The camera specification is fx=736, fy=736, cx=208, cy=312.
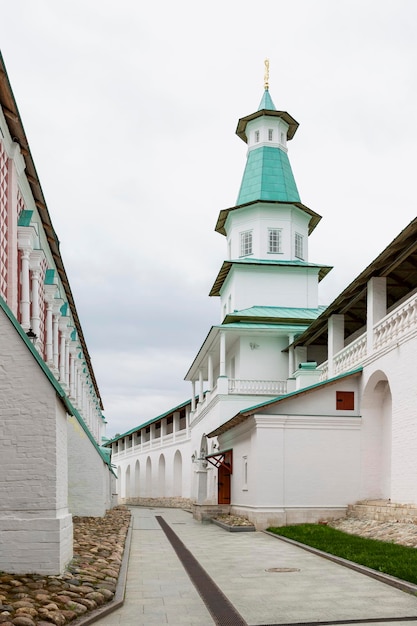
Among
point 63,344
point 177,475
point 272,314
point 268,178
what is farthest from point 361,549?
point 177,475

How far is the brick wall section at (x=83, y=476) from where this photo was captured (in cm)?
1800

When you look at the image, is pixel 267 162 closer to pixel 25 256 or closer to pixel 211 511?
pixel 211 511

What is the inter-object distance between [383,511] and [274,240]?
1968 cm

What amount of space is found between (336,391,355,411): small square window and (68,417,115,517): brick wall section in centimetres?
695

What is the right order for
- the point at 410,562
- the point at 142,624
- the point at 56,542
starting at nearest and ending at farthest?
the point at 142,624
the point at 56,542
the point at 410,562

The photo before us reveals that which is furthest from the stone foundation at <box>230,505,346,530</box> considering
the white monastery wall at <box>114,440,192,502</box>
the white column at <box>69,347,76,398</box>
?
the white monastery wall at <box>114,440,192,502</box>

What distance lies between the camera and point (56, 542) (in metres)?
9.54

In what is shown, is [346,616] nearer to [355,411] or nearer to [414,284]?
[355,411]

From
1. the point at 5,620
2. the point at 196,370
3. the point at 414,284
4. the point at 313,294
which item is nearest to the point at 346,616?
the point at 5,620

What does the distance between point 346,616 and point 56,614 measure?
3.12m

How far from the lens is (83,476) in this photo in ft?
62.9

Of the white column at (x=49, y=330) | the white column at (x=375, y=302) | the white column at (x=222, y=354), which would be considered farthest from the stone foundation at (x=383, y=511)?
the white column at (x=222, y=354)

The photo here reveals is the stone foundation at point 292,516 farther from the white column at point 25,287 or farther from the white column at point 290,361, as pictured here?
the white column at point 290,361

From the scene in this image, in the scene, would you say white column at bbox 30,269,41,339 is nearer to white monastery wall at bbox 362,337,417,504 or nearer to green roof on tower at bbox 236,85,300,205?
white monastery wall at bbox 362,337,417,504
